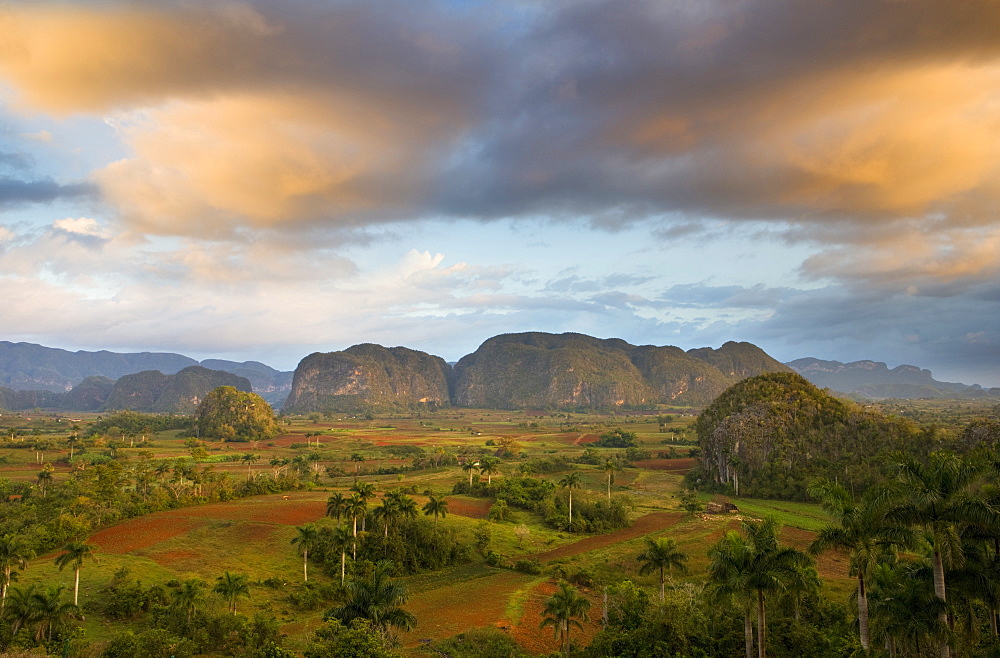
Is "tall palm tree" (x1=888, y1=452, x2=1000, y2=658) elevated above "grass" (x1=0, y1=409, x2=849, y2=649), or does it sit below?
above

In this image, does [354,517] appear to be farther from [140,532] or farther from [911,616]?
[911,616]

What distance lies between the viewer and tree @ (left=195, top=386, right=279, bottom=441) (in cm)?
Result: 16275

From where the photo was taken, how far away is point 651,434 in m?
165

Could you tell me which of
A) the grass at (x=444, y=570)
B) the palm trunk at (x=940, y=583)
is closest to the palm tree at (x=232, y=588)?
the grass at (x=444, y=570)

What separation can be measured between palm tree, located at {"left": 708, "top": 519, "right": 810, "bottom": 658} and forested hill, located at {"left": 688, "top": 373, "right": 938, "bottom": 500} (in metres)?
61.8

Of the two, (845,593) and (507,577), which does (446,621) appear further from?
(845,593)

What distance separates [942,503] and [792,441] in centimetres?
7686

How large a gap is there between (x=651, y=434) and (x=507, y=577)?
12156 cm

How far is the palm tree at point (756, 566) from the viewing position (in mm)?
23812

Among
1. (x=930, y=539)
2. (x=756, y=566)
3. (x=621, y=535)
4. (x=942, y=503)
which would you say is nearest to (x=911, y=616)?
(x=930, y=539)

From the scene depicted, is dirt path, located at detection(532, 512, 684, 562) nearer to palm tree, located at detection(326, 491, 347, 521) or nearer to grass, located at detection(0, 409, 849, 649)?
grass, located at detection(0, 409, 849, 649)

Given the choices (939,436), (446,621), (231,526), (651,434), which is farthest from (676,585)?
(651,434)

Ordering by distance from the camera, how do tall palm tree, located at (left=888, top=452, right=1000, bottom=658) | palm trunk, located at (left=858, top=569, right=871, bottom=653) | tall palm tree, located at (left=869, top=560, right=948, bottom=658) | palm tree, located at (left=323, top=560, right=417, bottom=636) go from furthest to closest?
palm tree, located at (left=323, top=560, right=417, bottom=636) < palm trunk, located at (left=858, top=569, right=871, bottom=653) < tall palm tree, located at (left=869, top=560, right=948, bottom=658) < tall palm tree, located at (left=888, top=452, right=1000, bottom=658)

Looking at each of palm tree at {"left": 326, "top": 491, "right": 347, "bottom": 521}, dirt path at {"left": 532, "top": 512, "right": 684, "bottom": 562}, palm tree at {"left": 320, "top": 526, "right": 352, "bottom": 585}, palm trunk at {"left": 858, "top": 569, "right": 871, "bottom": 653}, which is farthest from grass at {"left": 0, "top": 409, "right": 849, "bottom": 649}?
palm trunk at {"left": 858, "top": 569, "right": 871, "bottom": 653}
